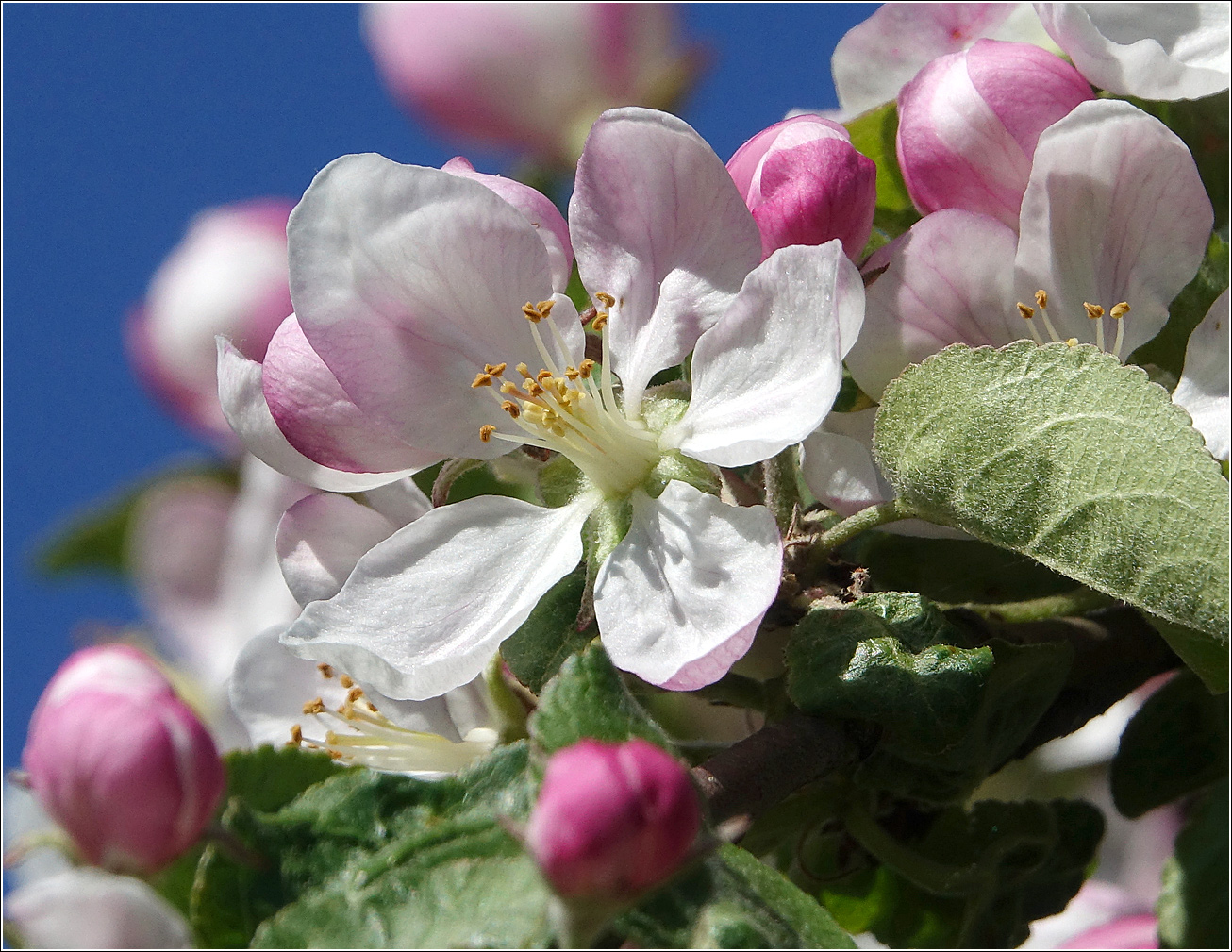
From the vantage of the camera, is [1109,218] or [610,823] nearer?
[610,823]

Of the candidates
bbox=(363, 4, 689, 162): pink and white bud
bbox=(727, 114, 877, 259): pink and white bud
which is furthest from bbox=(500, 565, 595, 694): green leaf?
bbox=(363, 4, 689, 162): pink and white bud

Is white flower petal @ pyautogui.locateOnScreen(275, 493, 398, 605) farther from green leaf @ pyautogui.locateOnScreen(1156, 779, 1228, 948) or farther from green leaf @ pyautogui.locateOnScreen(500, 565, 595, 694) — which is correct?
green leaf @ pyautogui.locateOnScreen(1156, 779, 1228, 948)

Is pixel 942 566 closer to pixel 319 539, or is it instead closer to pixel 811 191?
pixel 811 191

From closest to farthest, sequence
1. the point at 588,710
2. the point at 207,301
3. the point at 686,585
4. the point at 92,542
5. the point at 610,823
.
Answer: the point at 610,823 < the point at 588,710 < the point at 686,585 < the point at 207,301 < the point at 92,542

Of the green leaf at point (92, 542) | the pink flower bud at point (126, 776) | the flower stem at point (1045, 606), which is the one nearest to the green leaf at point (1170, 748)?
the flower stem at point (1045, 606)

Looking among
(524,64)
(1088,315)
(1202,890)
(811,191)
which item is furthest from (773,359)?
(524,64)

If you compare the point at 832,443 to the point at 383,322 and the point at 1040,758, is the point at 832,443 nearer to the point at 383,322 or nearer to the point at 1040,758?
the point at 383,322
